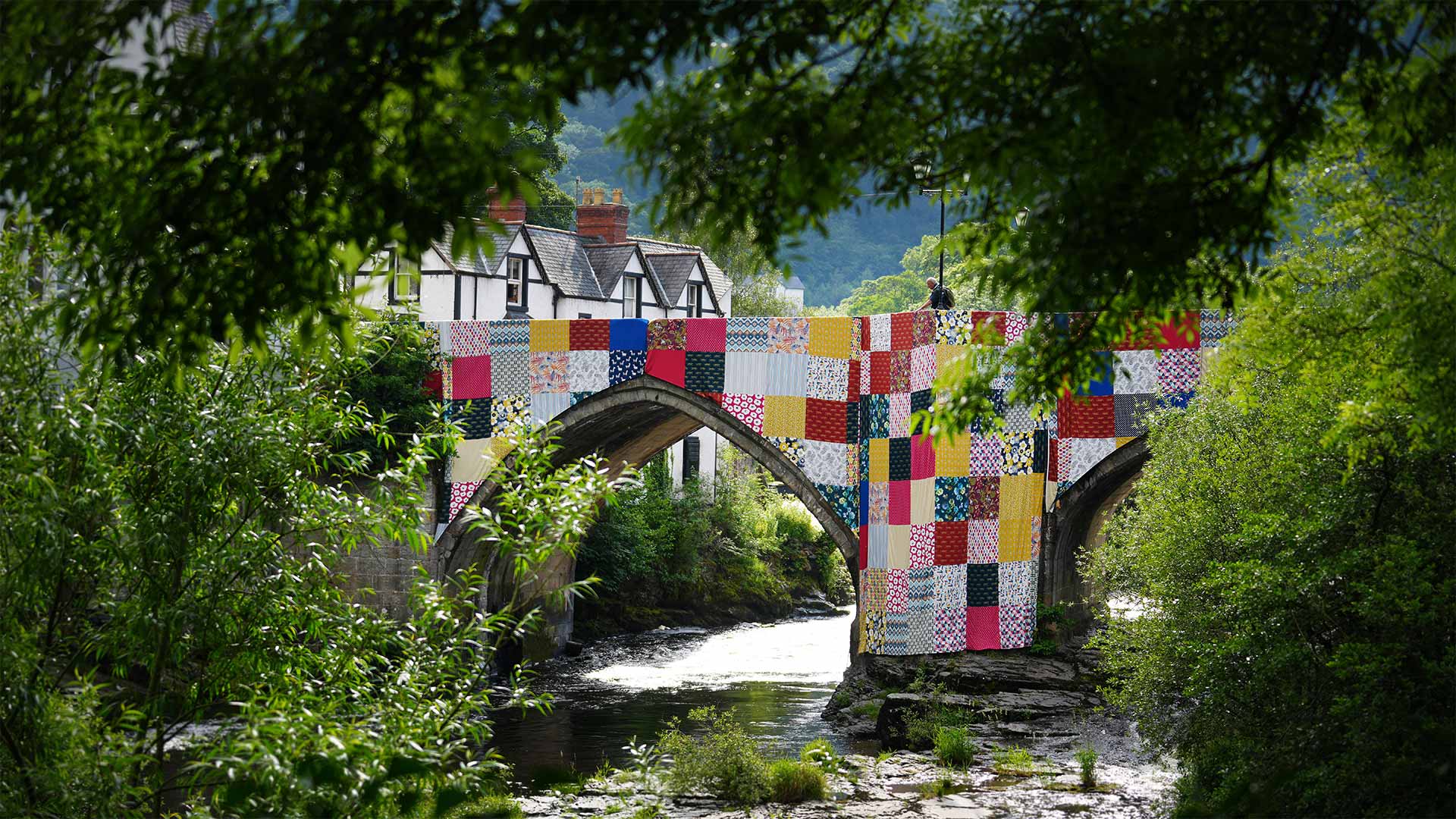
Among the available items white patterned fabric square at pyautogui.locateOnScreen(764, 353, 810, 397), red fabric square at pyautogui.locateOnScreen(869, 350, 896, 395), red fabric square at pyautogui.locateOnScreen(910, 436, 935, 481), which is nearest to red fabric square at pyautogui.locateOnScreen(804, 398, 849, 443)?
white patterned fabric square at pyautogui.locateOnScreen(764, 353, 810, 397)

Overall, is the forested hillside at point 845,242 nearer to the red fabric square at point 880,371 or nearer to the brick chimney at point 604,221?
the brick chimney at point 604,221

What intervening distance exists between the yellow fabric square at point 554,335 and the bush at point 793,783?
884 cm

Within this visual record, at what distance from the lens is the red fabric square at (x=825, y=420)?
17031mm

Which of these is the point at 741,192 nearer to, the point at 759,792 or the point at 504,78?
the point at 504,78

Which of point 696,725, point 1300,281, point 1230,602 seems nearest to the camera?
point 1300,281

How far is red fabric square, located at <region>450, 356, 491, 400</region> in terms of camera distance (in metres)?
19.0

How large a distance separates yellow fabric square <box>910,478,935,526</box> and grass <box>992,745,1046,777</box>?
4449 mm

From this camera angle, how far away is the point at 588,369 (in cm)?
1855

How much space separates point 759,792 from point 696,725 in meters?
5.34

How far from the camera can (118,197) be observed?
3777 millimetres

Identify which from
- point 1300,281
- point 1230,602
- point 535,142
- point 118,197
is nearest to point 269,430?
point 118,197

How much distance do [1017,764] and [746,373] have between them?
7088mm

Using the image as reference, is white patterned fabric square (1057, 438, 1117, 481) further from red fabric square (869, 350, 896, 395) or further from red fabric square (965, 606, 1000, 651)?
red fabric square (869, 350, 896, 395)

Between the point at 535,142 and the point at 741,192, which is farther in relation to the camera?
the point at 535,142
